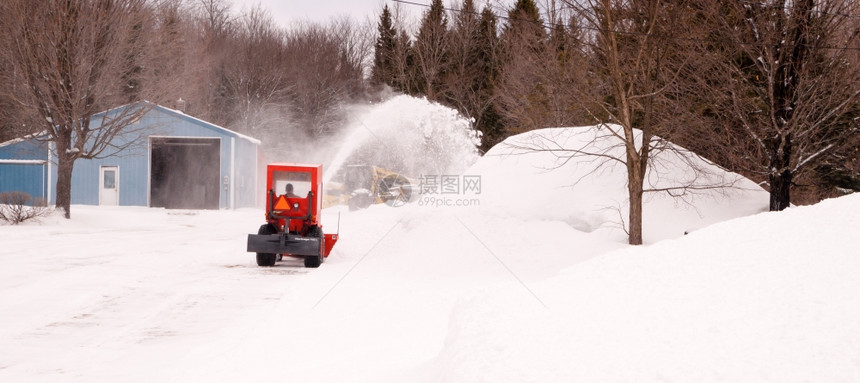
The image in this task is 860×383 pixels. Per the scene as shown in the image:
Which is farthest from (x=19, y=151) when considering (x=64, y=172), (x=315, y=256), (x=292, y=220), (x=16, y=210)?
(x=315, y=256)

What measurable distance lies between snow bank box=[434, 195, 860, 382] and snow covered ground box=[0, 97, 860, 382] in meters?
0.01

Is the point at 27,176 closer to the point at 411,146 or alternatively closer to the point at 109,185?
the point at 109,185

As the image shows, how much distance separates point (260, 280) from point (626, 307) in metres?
8.32

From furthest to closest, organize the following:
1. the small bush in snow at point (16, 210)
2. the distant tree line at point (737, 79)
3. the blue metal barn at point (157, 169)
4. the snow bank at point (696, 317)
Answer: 1. the blue metal barn at point (157, 169)
2. the small bush in snow at point (16, 210)
3. the distant tree line at point (737, 79)
4. the snow bank at point (696, 317)

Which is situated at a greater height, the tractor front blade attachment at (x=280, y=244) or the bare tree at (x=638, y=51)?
the bare tree at (x=638, y=51)

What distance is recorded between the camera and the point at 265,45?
2594 inches

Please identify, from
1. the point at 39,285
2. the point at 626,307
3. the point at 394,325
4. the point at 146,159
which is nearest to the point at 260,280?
the point at 39,285

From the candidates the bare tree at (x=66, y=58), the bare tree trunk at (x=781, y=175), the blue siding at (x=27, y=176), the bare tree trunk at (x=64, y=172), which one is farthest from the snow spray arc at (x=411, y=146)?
the bare tree trunk at (x=781, y=175)

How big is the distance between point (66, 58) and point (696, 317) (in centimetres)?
2432

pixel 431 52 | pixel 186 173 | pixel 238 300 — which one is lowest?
pixel 238 300

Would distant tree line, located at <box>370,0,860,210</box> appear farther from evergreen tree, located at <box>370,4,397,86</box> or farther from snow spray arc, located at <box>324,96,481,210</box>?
evergreen tree, located at <box>370,4,397,86</box>

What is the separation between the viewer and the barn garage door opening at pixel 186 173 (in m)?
33.7

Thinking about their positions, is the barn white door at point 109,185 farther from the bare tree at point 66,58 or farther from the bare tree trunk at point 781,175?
the bare tree trunk at point 781,175

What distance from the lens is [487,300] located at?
536cm
